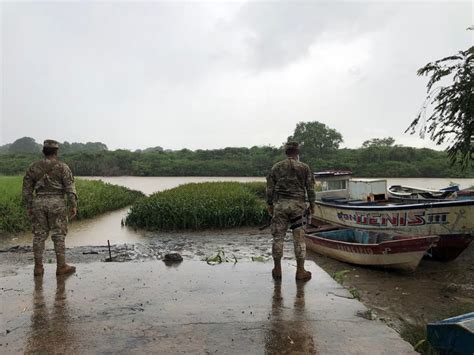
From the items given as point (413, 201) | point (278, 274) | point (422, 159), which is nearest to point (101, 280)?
point (278, 274)

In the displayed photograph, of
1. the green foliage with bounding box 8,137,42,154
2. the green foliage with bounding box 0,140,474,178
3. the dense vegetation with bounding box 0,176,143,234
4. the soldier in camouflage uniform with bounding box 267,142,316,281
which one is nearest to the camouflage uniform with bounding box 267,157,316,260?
the soldier in camouflage uniform with bounding box 267,142,316,281

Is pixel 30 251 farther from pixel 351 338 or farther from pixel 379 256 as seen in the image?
pixel 351 338

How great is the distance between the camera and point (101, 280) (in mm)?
5488

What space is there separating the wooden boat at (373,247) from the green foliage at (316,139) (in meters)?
37.1

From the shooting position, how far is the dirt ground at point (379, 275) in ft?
19.7

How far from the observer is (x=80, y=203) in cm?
1622

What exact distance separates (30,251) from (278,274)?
21.9 feet

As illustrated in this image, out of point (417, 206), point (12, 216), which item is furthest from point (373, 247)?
point (12, 216)

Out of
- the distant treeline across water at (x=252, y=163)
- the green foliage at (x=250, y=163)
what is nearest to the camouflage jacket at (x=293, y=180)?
the distant treeline across water at (x=252, y=163)

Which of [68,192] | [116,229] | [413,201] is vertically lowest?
[116,229]

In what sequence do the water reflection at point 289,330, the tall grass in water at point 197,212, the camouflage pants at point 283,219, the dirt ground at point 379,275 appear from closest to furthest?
the water reflection at point 289,330, the camouflage pants at point 283,219, the dirt ground at point 379,275, the tall grass in water at point 197,212

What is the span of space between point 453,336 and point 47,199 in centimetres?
510

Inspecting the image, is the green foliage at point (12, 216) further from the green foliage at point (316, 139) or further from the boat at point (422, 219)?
the green foliage at point (316, 139)

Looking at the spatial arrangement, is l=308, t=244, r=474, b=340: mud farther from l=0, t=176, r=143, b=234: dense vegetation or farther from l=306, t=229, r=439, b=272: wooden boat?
l=0, t=176, r=143, b=234: dense vegetation
